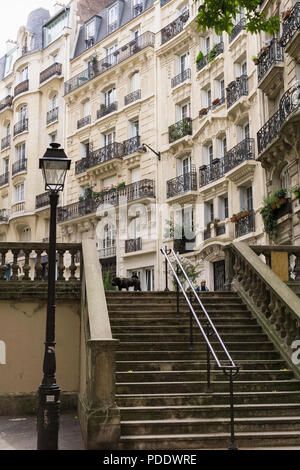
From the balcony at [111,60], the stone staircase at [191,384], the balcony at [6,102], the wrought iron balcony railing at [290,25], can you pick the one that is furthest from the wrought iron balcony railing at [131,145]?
the stone staircase at [191,384]

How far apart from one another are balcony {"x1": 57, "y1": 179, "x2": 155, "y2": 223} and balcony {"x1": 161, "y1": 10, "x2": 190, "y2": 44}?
738 cm

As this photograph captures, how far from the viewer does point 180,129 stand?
27672 mm

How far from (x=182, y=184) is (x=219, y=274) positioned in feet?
15.4

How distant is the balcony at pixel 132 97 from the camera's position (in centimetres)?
3070

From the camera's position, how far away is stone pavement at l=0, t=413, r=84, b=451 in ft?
24.1

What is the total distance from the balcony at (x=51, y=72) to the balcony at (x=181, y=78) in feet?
36.4

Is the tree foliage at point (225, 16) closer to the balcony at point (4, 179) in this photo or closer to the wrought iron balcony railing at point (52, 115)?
the wrought iron balcony railing at point (52, 115)

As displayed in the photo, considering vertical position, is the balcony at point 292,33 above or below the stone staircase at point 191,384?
above

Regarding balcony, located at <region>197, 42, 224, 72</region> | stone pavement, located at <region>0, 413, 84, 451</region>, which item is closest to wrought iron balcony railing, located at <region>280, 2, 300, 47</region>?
balcony, located at <region>197, 42, 224, 72</region>

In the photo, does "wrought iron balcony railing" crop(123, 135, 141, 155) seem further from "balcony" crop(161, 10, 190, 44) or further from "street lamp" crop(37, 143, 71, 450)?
"street lamp" crop(37, 143, 71, 450)

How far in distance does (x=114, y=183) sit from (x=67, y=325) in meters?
21.0

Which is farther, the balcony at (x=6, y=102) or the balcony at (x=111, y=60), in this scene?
the balcony at (x=6, y=102)
